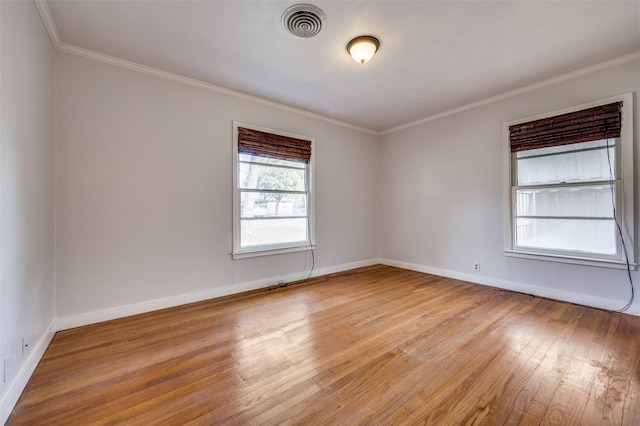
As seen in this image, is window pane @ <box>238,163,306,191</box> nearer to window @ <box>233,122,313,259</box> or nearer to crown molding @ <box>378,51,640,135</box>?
window @ <box>233,122,313,259</box>

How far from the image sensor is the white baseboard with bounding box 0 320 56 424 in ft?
4.66

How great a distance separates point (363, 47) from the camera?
241cm

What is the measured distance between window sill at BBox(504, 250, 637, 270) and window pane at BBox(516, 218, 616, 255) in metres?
0.10

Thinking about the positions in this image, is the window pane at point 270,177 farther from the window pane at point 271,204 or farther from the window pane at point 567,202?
the window pane at point 567,202

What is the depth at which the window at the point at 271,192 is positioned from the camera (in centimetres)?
356

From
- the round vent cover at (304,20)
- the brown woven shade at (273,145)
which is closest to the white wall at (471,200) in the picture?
the brown woven shade at (273,145)

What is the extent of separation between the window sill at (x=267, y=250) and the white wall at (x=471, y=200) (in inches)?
75.2

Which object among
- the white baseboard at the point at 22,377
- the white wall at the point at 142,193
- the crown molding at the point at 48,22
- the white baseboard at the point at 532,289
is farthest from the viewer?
the white baseboard at the point at 532,289

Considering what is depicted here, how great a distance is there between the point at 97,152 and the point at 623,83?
5.54 metres

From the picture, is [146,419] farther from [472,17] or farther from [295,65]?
[472,17]

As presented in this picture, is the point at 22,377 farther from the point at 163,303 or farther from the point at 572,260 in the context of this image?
the point at 572,260

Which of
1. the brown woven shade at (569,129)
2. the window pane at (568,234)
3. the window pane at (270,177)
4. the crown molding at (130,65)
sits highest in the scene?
the crown molding at (130,65)

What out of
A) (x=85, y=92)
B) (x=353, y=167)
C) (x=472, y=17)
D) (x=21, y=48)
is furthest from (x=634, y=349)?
(x=85, y=92)

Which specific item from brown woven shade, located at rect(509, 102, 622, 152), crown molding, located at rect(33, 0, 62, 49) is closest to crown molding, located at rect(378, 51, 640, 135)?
brown woven shade, located at rect(509, 102, 622, 152)
